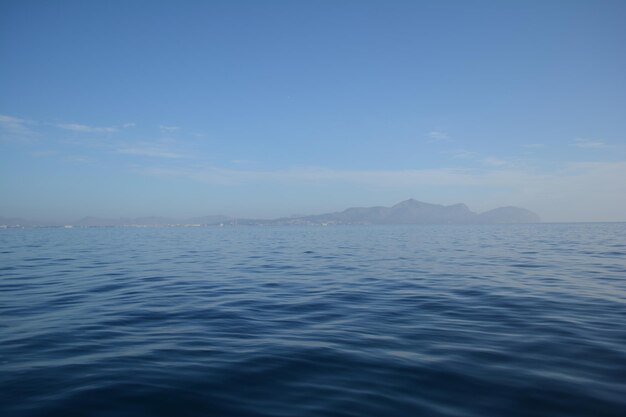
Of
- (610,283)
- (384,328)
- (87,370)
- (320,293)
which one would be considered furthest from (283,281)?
(610,283)

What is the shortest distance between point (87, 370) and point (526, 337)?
8.29 metres

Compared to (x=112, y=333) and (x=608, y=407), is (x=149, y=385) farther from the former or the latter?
(x=608, y=407)

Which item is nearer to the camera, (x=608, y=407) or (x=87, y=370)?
(x=608, y=407)

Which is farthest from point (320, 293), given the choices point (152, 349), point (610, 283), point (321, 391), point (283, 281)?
point (610, 283)

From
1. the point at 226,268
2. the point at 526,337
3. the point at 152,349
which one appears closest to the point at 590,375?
the point at 526,337

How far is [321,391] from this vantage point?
202 inches

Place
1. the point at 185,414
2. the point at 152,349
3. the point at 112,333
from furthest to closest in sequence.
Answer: the point at 112,333 → the point at 152,349 → the point at 185,414

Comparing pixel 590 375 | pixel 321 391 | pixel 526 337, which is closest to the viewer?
pixel 321 391

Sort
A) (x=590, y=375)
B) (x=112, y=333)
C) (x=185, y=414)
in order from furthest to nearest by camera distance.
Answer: (x=112, y=333) → (x=590, y=375) → (x=185, y=414)

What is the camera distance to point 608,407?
4.58m

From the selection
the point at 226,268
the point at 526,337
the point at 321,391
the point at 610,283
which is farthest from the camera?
the point at 226,268

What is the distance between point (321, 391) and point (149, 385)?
2.58 m

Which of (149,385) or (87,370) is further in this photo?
(87,370)

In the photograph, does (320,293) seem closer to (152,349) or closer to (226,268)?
(152,349)
